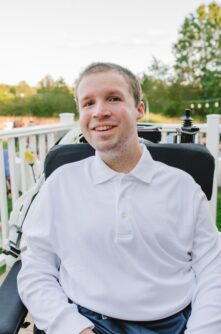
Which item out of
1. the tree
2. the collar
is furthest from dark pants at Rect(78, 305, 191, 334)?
the tree

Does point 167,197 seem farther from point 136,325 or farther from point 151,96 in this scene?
point 151,96

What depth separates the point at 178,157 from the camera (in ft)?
4.58

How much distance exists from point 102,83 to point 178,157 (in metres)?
0.44

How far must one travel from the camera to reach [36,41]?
15164 mm

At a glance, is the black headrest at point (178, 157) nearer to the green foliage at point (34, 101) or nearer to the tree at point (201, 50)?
the tree at point (201, 50)

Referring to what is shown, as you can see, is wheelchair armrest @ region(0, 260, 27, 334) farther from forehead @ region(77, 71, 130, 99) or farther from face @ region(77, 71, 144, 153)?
forehead @ region(77, 71, 130, 99)

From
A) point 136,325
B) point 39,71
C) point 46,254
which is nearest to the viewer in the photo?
point 136,325

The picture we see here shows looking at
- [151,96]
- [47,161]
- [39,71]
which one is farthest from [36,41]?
[47,161]

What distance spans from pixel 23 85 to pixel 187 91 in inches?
269

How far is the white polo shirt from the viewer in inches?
44.6

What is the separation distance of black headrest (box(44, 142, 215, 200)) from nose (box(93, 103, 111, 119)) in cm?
28

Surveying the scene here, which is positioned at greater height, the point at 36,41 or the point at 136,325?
the point at 36,41

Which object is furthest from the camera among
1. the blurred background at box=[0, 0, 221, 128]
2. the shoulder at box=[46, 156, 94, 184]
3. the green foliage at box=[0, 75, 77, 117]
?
the green foliage at box=[0, 75, 77, 117]

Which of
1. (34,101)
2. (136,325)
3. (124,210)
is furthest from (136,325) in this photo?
(34,101)
